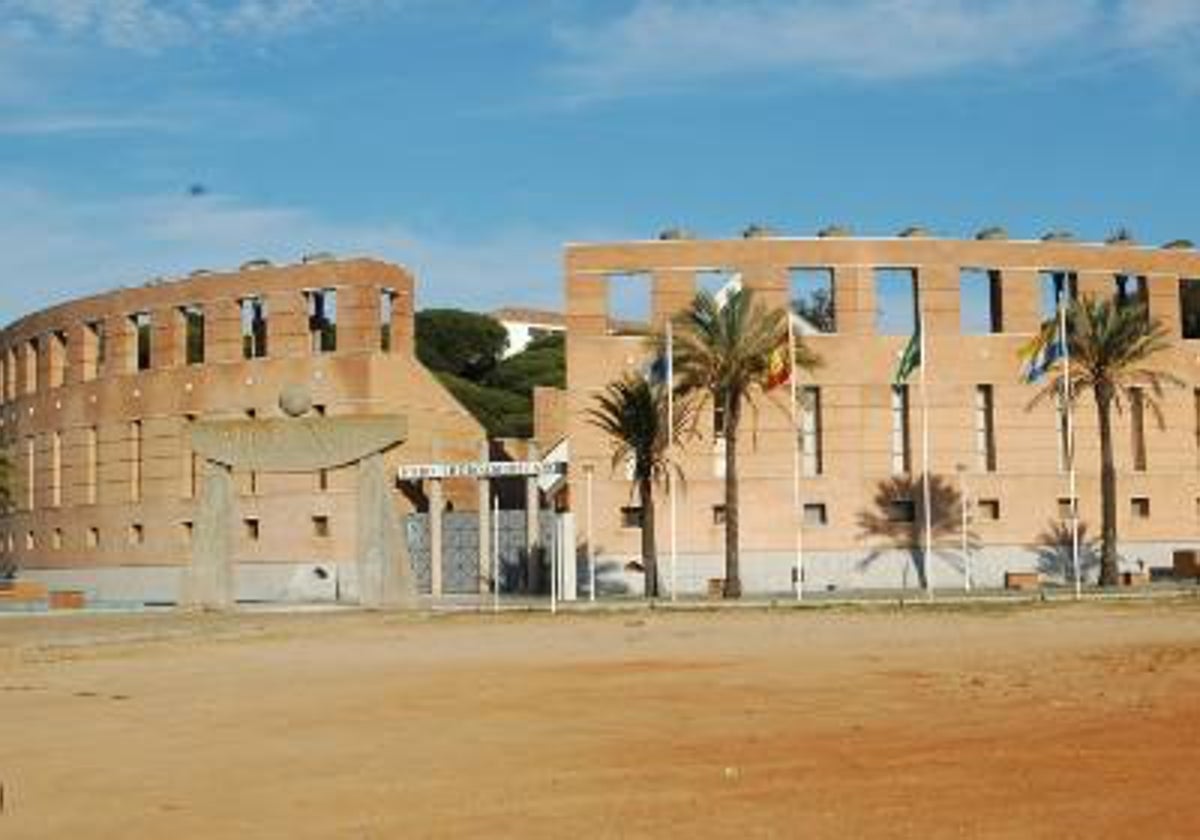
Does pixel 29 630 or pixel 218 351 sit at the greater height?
pixel 218 351

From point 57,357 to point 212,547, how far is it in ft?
94.1

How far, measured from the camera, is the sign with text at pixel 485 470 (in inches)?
2442

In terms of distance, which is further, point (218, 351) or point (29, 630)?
point (218, 351)

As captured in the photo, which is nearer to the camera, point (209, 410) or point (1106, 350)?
point (1106, 350)

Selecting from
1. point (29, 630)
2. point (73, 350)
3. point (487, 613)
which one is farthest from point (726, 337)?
point (73, 350)

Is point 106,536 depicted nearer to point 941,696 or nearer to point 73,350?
point 73,350

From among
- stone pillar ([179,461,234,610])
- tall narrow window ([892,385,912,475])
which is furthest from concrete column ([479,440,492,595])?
tall narrow window ([892,385,912,475])

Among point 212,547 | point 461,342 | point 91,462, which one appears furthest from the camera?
point 461,342

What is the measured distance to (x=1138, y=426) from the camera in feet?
210

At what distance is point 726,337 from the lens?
5303cm

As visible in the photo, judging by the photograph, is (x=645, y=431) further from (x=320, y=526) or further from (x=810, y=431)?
(x=320, y=526)

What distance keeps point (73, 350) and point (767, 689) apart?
60478 mm

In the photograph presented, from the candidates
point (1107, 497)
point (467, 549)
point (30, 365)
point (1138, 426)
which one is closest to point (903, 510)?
point (1107, 497)

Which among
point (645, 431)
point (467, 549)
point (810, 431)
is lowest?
point (467, 549)
